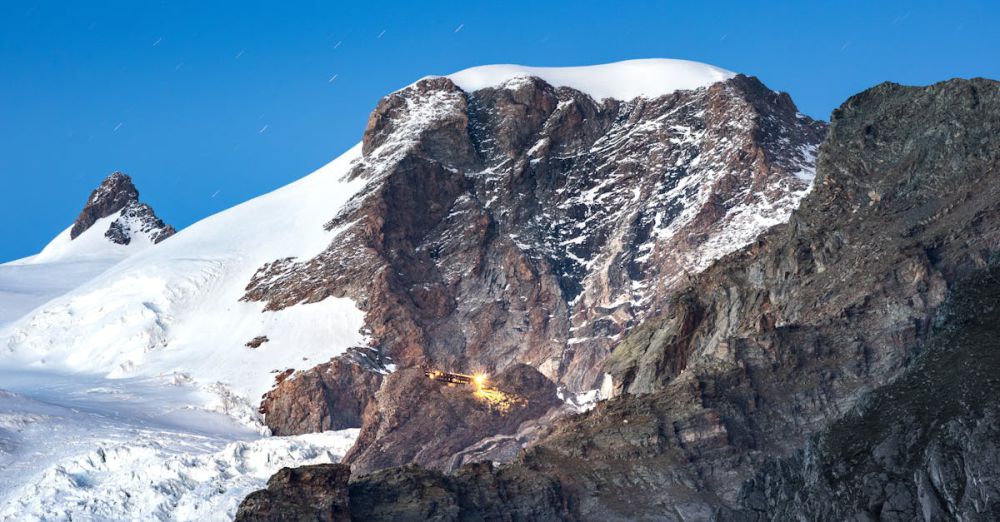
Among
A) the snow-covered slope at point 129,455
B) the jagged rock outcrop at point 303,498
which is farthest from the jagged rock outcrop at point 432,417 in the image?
the jagged rock outcrop at point 303,498

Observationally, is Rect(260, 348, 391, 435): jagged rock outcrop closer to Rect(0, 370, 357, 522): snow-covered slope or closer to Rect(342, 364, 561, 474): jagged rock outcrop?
Rect(342, 364, 561, 474): jagged rock outcrop

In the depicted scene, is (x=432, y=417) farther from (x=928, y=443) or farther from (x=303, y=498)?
(x=928, y=443)

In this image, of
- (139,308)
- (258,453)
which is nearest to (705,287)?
(258,453)

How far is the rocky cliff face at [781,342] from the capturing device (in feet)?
352

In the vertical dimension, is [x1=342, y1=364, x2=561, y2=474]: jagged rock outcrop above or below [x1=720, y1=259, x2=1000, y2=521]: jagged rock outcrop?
above

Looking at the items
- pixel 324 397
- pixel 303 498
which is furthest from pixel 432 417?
pixel 303 498

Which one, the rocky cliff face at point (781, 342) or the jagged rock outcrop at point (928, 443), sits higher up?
the rocky cliff face at point (781, 342)

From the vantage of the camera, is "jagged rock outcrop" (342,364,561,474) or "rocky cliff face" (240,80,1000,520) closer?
"rocky cliff face" (240,80,1000,520)

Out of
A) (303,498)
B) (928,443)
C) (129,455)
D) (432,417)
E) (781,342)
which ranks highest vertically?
(432,417)

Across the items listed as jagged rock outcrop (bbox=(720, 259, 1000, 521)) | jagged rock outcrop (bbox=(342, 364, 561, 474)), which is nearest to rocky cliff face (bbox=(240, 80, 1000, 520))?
jagged rock outcrop (bbox=(720, 259, 1000, 521))

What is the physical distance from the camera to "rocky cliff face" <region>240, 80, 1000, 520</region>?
352 ft

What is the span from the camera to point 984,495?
63.1m

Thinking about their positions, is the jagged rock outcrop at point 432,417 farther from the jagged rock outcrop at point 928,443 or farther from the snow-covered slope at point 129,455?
the jagged rock outcrop at point 928,443

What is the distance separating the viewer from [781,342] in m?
116
